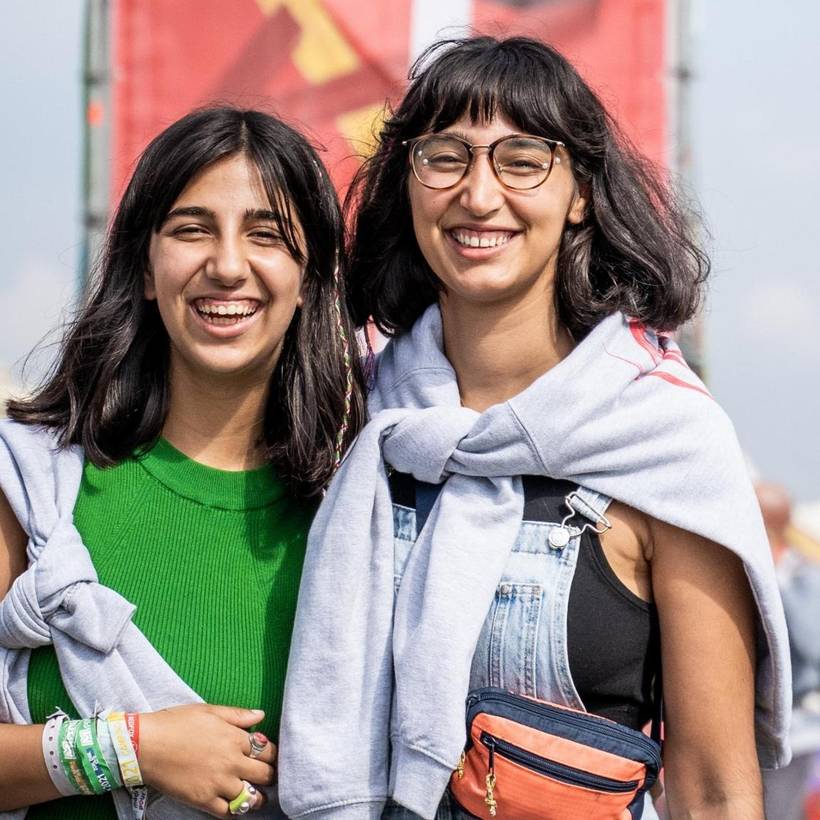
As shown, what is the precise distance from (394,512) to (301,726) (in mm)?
357

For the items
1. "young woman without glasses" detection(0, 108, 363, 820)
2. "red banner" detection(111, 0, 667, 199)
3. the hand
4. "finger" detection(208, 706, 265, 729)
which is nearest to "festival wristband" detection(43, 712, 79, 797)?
"young woman without glasses" detection(0, 108, 363, 820)

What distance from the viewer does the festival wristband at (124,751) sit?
173 centimetres

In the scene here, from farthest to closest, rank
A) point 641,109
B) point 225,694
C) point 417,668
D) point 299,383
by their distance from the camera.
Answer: point 641,109, point 299,383, point 225,694, point 417,668

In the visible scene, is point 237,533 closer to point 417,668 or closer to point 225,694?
point 225,694

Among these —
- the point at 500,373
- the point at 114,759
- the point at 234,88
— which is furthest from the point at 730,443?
the point at 234,88

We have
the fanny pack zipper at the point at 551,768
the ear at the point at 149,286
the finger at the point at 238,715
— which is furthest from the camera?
the ear at the point at 149,286

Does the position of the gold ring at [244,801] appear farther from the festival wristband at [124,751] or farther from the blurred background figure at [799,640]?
the blurred background figure at [799,640]

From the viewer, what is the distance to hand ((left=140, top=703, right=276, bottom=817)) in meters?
1.74

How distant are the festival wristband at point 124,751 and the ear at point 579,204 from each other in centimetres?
104

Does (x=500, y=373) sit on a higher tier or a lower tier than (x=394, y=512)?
higher

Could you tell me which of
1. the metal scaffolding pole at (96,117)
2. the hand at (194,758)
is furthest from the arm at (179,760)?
the metal scaffolding pole at (96,117)

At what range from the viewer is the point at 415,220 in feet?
6.39

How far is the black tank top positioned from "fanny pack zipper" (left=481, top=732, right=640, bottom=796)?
12 cm

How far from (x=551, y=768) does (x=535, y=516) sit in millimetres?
364
